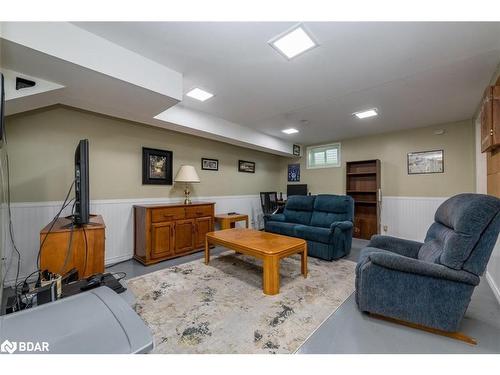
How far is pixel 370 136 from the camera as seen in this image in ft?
15.6

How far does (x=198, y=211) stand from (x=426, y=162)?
434 cm

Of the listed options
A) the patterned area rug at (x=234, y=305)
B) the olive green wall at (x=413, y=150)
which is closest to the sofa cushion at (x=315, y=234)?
the patterned area rug at (x=234, y=305)

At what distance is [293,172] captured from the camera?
19.9ft

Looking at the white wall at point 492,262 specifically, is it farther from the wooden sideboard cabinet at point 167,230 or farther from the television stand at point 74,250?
the television stand at point 74,250

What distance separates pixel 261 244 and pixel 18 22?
269cm

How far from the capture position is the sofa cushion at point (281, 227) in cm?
365

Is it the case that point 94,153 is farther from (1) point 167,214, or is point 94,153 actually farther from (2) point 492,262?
(2) point 492,262

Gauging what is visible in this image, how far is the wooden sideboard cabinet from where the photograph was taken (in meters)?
3.07

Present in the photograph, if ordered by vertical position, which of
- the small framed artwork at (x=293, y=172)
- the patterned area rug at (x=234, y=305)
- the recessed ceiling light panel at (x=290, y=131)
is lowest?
the patterned area rug at (x=234, y=305)

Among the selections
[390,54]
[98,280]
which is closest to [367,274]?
[390,54]

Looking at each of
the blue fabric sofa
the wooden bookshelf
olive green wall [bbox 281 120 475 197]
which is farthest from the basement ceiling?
the blue fabric sofa

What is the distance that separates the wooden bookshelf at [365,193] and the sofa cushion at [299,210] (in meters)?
1.45

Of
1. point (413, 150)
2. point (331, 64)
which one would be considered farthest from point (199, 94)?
point (413, 150)
